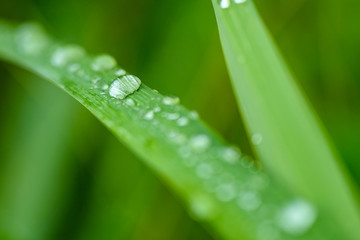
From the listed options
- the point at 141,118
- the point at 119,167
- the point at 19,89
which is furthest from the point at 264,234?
the point at 19,89

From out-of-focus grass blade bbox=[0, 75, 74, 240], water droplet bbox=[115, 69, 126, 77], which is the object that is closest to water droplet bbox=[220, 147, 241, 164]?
water droplet bbox=[115, 69, 126, 77]

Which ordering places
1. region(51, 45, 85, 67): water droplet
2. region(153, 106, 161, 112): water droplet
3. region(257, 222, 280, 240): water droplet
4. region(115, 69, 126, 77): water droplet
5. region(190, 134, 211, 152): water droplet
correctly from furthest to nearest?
region(51, 45, 85, 67): water droplet
region(115, 69, 126, 77): water droplet
region(153, 106, 161, 112): water droplet
region(190, 134, 211, 152): water droplet
region(257, 222, 280, 240): water droplet

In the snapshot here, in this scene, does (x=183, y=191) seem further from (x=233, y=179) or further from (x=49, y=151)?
(x=49, y=151)

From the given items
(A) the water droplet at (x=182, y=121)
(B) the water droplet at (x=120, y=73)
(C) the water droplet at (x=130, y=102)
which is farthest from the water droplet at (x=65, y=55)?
(A) the water droplet at (x=182, y=121)

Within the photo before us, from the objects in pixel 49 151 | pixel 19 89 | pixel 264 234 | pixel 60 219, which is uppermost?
pixel 19 89

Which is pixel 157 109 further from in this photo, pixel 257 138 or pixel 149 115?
pixel 257 138

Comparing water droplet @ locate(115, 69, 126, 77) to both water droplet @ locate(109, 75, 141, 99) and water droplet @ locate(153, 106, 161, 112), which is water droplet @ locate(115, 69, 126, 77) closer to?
water droplet @ locate(109, 75, 141, 99)

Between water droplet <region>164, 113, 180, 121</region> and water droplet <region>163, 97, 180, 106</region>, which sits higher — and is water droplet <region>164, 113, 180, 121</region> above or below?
below
